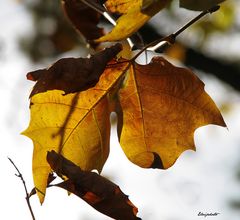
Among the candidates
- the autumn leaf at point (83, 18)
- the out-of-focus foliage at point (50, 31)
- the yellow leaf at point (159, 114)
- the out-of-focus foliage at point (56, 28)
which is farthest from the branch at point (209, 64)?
Answer: the yellow leaf at point (159, 114)

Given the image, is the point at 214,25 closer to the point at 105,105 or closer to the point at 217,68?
the point at 217,68

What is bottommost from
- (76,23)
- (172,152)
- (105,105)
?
(172,152)

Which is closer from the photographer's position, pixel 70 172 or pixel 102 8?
pixel 70 172

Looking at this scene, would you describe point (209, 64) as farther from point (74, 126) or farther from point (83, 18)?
point (74, 126)

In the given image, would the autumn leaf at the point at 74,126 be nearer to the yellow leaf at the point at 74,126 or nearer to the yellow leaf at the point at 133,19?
the yellow leaf at the point at 74,126

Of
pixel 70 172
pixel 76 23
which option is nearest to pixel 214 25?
pixel 76 23

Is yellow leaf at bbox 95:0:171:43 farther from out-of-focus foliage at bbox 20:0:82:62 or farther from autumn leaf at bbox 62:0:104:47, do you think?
out-of-focus foliage at bbox 20:0:82:62

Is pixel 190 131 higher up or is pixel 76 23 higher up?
pixel 76 23

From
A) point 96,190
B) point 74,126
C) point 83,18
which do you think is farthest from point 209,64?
point 96,190
